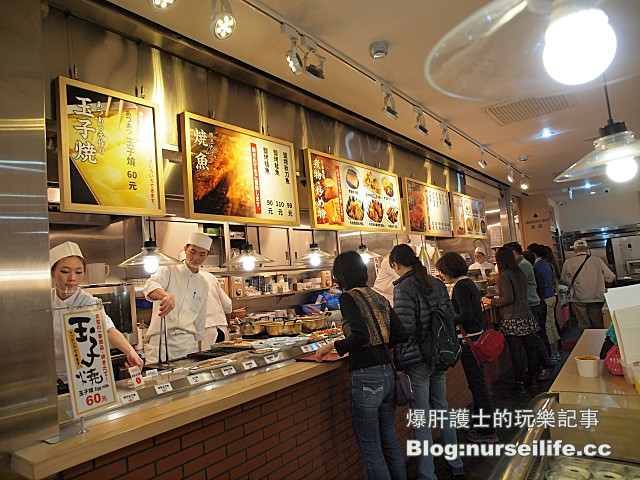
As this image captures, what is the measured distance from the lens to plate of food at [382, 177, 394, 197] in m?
6.12

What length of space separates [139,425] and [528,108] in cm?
567

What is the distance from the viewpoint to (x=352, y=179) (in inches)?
214

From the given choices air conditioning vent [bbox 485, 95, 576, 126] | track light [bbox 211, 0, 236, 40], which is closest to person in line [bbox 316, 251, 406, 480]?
track light [bbox 211, 0, 236, 40]

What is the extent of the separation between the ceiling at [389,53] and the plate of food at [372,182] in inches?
27.9

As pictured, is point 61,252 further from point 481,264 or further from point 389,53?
point 481,264

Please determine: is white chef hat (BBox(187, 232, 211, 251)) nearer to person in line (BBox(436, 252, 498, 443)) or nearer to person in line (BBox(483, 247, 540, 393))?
person in line (BBox(436, 252, 498, 443))

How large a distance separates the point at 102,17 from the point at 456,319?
161 inches

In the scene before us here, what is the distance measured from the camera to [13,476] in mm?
2012

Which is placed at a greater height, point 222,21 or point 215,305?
point 222,21

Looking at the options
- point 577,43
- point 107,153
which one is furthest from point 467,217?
point 577,43

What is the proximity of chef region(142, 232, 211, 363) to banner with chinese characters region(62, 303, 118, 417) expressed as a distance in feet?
7.76

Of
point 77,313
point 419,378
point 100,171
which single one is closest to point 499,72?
point 77,313

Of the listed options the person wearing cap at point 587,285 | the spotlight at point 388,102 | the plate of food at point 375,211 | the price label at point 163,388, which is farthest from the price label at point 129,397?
the person wearing cap at point 587,285

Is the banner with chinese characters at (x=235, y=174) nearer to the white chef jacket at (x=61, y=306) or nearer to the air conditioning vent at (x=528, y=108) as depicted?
the white chef jacket at (x=61, y=306)
